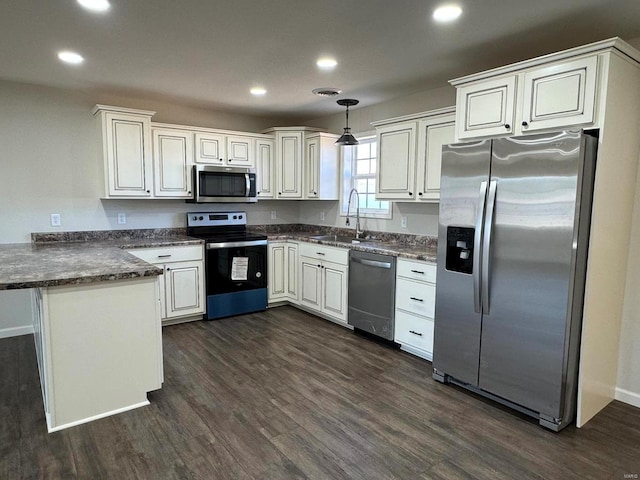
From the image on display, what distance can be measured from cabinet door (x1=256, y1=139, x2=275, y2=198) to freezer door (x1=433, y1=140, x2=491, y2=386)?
267 centimetres

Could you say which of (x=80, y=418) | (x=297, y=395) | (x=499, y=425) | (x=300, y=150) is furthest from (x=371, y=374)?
(x=300, y=150)

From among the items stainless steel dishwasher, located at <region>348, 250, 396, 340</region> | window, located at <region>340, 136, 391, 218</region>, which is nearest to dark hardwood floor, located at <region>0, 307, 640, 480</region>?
stainless steel dishwasher, located at <region>348, 250, 396, 340</region>

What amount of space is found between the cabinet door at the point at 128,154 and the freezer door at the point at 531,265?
3308 millimetres

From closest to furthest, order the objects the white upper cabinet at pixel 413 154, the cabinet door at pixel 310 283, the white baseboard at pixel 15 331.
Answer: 1. the white upper cabinet at pixel 413 154
2. the white baseboard at pixel 15 331
3. the cabinet door at pixel 310 283

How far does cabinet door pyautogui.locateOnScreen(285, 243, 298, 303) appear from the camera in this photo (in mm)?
4715

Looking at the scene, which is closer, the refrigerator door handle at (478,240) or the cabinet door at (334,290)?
the refrigerator door handle at (478,240)

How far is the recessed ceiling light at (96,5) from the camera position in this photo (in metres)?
2.11

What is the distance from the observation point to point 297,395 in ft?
9.01

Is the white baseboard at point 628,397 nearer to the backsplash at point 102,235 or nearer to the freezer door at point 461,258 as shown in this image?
the freezer door at point 461,258

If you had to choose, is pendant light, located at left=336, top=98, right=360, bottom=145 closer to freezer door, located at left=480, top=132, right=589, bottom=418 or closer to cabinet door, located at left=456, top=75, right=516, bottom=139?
cabinet door, located at left=456, top=75, right=516, bottom=139

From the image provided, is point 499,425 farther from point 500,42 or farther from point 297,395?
point 500,42

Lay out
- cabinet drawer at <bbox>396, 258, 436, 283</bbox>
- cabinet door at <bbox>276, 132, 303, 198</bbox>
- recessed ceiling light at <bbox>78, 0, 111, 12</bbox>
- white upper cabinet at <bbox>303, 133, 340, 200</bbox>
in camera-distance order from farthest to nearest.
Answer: cabinet door at <bbox>276, 132, 303, 198</bbox>
white upper cabinet at <bbox>303, 133, 340, 200</bbox>
cabinet drawer at <bbox>396, 258, 436, 283</bbox>
recessed ceiling light at <bbox>78, 0, 111, 12</bbox>

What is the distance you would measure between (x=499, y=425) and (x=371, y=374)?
3.20ft

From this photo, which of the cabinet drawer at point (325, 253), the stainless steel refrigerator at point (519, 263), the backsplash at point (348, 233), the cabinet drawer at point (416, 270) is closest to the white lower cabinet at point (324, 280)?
the cabinet drawer at point (325, 253)
